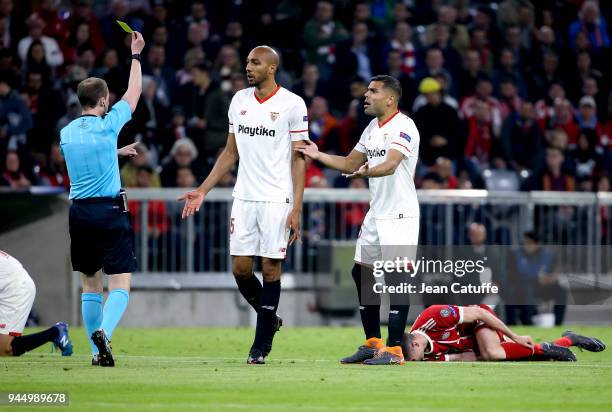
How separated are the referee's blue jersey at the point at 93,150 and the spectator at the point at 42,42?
35.3 feet

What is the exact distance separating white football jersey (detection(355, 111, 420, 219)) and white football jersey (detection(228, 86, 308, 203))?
29.7 inches

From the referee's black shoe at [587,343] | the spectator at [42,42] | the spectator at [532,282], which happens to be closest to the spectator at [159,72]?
the spectator at [42,42]

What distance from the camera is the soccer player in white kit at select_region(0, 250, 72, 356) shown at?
12.4 m

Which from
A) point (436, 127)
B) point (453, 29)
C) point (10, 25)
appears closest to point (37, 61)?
point (10, 25)

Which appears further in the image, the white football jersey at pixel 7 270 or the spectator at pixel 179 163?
the spectator at pixel 179 163

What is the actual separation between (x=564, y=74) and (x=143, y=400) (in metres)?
17.0

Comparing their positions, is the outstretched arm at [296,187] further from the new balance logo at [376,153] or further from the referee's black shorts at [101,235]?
the referee's black shorts at [101,235]

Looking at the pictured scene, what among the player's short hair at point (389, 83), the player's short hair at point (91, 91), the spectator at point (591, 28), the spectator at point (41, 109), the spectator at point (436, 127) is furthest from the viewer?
the spectator at point (591, 28)

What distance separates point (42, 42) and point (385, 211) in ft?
36.3

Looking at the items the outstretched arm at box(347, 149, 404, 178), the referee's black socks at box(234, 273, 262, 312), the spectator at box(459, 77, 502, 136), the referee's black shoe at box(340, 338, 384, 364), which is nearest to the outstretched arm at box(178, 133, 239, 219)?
the referee's black socks at box(234, 273, 262, 312)

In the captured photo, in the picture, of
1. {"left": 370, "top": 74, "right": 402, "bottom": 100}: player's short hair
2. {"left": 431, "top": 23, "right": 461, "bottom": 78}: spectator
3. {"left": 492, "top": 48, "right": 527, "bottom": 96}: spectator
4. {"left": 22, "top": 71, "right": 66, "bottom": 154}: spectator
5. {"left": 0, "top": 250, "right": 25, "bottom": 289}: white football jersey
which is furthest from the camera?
{"left": 492, "top": 48, "right": 527, "bottom": 96}: spectator

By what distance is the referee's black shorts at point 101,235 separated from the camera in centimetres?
1153

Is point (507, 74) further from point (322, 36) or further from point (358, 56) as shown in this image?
point (322, 36)

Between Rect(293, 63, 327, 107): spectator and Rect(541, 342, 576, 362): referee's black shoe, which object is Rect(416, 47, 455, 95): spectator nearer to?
Rect(293, 63, 327, 107): spectator
